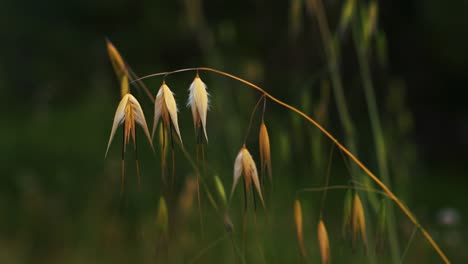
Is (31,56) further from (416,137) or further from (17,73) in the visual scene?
(416,137)

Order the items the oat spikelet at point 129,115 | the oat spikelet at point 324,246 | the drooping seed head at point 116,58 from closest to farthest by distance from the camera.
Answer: the oat spikelet at point 129,115
the oat spikelet at point 324,246
the drooping seed head at point 116,58

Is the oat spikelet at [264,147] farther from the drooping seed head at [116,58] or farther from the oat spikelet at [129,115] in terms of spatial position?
the drooping seed head at [116,58]

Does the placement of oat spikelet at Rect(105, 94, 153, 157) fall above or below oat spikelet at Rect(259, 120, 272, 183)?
above

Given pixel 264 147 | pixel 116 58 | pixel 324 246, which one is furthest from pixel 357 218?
pixel 116 58

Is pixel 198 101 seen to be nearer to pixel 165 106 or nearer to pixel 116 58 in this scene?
pixel 165 106

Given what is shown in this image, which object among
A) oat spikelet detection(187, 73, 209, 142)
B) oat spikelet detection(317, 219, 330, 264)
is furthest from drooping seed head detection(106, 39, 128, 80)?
oat spikelet detection(317, 219, 330, 264)

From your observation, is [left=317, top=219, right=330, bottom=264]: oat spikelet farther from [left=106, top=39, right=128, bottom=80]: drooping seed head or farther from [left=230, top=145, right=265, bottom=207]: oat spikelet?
[left=106, top=39, right=128, bottom=80]: drooping seed head

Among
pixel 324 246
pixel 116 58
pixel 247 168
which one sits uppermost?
pixel 116 58

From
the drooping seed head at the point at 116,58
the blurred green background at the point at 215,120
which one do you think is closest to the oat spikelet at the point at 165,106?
the drooping seed head at the point at 116,58
